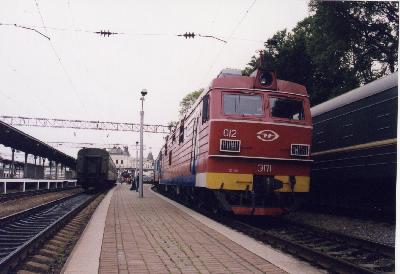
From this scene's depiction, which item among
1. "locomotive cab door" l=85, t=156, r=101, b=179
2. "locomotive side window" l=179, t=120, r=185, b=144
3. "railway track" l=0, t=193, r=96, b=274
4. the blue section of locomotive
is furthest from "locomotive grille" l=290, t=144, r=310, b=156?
"locomotive cab door" l=85, t=156, r=101, b=179

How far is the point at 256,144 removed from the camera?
10133mm

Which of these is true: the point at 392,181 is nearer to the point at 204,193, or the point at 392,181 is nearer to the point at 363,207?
the point at 363,207

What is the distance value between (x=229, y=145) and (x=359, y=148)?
3.41 m

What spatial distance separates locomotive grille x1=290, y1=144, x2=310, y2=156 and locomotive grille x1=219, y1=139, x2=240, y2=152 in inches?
49.1

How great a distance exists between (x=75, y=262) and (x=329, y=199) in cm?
1026

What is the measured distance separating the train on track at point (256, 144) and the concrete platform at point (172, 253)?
1.14 m

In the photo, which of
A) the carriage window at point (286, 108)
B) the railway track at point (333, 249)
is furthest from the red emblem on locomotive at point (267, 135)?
the railway track at point (333, 249)

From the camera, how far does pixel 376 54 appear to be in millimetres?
25016

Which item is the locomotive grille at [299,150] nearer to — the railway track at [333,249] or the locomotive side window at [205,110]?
the railway track at [333,249]

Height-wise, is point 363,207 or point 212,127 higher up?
point 212,127

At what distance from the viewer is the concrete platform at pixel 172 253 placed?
5.52m

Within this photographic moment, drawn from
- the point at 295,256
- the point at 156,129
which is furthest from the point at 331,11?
the point at 156,129

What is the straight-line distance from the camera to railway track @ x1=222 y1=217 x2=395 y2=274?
19.2 ft

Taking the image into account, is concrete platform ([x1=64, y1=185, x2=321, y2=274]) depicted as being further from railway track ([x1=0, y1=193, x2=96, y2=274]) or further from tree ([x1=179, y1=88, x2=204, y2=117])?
tree ([x1=179, y1=88, x2=204, y2=117])
